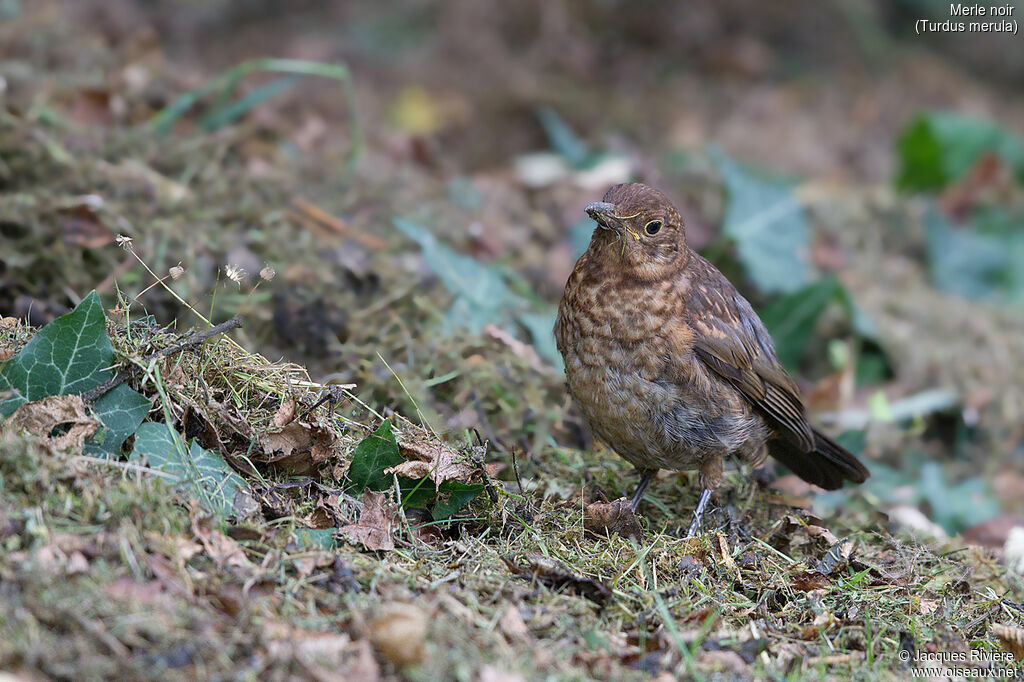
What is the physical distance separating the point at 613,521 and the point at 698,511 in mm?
492

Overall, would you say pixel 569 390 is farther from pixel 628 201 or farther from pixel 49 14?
pixel 49 14

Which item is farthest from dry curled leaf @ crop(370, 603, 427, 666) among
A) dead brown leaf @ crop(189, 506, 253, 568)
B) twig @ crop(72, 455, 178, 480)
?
twig @ crop(72, 455, 178, 480)

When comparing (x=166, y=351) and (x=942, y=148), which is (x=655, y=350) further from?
(x=942, y=148)

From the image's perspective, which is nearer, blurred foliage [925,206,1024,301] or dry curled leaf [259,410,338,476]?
dry curled leaf [259,410,338,476]

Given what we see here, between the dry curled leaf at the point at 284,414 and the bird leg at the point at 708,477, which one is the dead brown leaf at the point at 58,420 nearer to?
the dry curled leaf at the point at 284,414

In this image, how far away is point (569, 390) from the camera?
3.90m

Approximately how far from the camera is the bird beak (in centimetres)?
365

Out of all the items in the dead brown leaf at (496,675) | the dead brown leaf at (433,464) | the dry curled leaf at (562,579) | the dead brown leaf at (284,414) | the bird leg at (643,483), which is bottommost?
the bird leg at (643,483)

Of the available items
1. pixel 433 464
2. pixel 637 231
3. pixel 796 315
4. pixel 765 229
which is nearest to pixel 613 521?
pixel 433 464

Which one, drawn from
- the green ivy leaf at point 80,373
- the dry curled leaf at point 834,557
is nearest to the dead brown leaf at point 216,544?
the green ivy leaf at point 80,373

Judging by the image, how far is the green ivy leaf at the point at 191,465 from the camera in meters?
2.86

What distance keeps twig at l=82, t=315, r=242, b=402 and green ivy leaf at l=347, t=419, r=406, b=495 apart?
58 centimetres

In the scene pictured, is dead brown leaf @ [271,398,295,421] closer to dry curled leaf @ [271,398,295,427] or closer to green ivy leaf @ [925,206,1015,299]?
dry curled leaf @ [271,398,295,427]

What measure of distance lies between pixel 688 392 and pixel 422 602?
1.47 m
